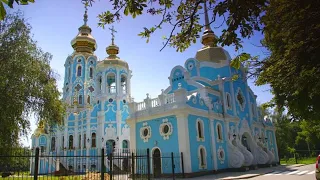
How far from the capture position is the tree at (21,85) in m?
11.7

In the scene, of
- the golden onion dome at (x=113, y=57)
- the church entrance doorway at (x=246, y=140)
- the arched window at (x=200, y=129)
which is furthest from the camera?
the golden onion dome at (x=113, y=57)

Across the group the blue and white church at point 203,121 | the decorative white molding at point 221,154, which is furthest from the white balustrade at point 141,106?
the decorative white molding at point 221,154

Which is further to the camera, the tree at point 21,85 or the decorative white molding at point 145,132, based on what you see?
the decorative white molding at point 145,132

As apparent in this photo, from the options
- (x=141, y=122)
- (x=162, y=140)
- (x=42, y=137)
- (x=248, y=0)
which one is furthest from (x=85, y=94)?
(x=248, y=0)

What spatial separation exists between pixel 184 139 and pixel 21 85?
33.6 feet

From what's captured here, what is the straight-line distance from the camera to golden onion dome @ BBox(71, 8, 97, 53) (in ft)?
129

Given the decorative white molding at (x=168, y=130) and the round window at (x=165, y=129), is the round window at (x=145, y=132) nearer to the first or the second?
the decorative white molding at (x=168, y=130)

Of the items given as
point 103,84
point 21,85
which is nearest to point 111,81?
point 103,84

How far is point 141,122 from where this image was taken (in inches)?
824

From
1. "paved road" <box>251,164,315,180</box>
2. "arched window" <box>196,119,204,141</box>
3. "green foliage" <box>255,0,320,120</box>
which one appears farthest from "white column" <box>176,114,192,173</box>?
"green foliage" <box>255,0,320,120</box>

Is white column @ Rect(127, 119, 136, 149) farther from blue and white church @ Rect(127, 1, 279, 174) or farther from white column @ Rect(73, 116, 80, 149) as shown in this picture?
white column @ Rect(73, 116, 80, 149)

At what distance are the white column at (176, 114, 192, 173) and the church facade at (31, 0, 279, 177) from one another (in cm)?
6

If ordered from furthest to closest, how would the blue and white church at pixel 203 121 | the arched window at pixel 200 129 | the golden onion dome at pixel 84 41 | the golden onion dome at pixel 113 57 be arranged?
the golden onion dome at pixel 84 41 → the golden onion dome at pixel 113 57 → the arched window at pixel 200 129 → the blue and white church at pixel 203 121

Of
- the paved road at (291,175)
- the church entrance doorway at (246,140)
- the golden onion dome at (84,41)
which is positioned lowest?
the paved road at (291,175)
